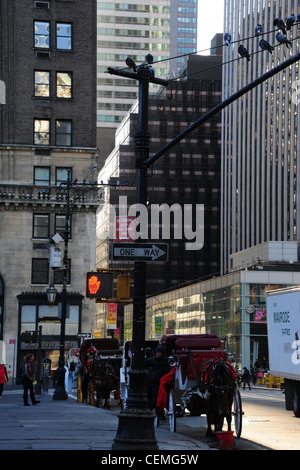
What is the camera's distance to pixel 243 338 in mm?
86062

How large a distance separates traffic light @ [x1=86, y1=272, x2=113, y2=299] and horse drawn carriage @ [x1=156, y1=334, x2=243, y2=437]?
2.71m

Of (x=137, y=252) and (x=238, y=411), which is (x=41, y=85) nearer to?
(x=238, y=411)

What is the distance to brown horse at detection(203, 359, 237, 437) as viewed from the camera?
18250 millimetres

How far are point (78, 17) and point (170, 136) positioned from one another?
356 ft

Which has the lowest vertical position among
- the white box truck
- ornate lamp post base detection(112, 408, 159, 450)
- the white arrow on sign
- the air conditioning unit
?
ornate lamp post base detection(112, 408, 159, 450)

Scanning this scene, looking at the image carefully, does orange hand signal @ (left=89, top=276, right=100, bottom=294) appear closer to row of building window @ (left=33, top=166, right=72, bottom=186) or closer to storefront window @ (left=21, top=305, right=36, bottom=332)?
storefront window @ (left=21, top=305, right=36, bottom=332)

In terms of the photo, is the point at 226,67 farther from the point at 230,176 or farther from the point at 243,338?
the point at 243,338

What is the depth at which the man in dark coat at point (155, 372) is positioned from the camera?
70.2ft

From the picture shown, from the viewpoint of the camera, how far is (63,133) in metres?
66.8

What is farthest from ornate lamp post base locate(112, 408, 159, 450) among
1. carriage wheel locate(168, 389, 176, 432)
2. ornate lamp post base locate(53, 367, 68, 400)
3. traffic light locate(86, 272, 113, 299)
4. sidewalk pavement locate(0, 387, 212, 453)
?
ornate lamp post base locate(53, 367, 68, 400)

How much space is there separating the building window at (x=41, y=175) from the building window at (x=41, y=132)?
6.43 ft

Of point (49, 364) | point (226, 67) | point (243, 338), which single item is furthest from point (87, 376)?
point (226, 67)

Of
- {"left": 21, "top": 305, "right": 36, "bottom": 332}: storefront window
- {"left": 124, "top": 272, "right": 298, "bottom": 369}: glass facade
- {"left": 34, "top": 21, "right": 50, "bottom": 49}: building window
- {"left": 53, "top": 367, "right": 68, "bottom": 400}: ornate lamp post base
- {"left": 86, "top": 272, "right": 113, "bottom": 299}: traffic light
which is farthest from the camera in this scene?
{"left": 124, "top": 272, "right": 298, "bottom": 369}: glass facade
